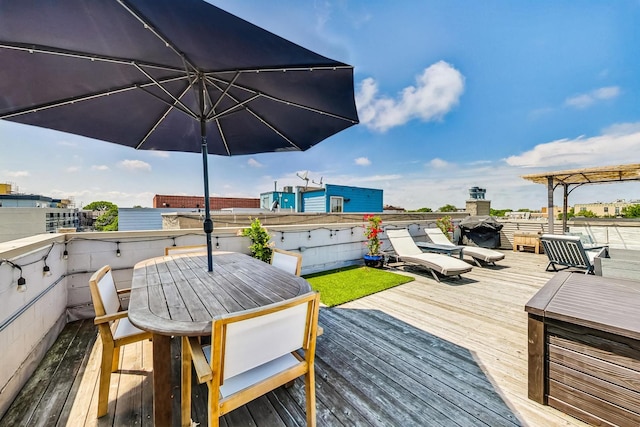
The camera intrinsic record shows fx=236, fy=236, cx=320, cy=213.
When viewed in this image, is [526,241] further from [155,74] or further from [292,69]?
[155,74]

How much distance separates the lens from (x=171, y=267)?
8.64 ft

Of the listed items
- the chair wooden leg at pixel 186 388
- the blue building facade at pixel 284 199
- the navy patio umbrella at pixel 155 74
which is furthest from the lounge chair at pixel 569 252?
the blue building facade at pixel 284 199

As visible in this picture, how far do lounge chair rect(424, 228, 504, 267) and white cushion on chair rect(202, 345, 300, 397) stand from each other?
6444 millimetres

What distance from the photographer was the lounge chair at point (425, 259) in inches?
192

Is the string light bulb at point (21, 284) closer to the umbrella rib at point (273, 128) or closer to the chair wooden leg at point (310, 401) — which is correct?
the chair wooden leg at point (310, 401)

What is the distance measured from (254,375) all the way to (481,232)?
10.1 meters

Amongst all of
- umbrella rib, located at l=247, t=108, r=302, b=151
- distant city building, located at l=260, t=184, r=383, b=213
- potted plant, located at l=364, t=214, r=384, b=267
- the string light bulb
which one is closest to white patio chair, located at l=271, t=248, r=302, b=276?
umbrella rib, located at l=247, t=108, r=302, b=151

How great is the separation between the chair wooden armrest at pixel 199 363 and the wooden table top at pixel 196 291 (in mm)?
131

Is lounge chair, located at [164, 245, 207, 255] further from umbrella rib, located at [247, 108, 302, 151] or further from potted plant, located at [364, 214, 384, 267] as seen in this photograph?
Answer: potted plant, located at [364, 214, 384, 267]

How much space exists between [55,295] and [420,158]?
53.4ft

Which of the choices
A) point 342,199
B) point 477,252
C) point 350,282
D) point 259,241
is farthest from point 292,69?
point 342,199

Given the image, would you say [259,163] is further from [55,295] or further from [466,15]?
[55,295]

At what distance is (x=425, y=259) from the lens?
5422 millimetres

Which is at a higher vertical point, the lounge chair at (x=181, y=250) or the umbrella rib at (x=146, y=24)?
the umbrella rib at (x=146, y=24)
